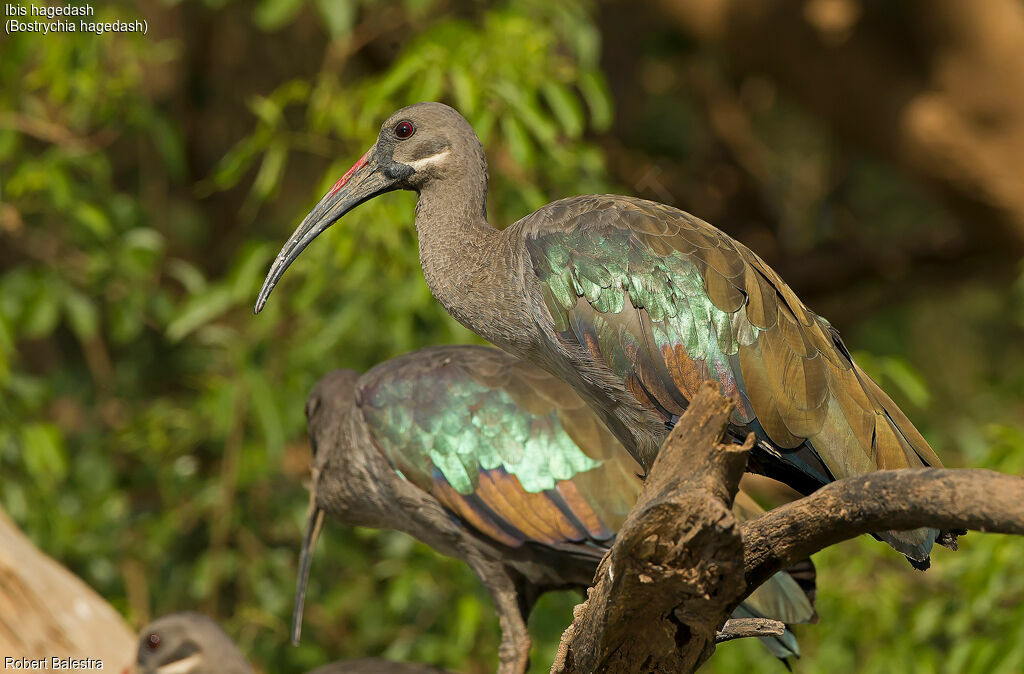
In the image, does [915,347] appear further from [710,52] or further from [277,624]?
[277,624]

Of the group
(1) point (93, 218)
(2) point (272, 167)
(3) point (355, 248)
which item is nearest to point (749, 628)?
(3) point (355, 248)

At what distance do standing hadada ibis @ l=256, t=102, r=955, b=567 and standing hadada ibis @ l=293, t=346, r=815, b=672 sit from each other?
711 mm

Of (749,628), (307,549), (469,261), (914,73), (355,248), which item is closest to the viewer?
(749,628)

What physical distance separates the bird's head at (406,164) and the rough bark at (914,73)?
130 inches

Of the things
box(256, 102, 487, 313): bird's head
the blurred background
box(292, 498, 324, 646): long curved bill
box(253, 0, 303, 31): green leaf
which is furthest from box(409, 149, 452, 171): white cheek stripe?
box(253, 0, 303, 31): green leaf

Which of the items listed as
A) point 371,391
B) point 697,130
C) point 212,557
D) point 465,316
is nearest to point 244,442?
point 212,557

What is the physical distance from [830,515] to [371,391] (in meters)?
2.11

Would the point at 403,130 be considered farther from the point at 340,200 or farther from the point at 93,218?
the point at 93,218

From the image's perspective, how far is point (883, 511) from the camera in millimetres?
1912

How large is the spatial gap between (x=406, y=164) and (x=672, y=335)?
0.88 m

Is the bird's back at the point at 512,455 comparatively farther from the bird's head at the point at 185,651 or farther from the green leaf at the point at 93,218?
the green leaf at the point at 93,218

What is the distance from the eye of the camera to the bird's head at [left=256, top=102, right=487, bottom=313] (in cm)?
322

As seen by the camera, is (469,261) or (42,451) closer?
(469,261)

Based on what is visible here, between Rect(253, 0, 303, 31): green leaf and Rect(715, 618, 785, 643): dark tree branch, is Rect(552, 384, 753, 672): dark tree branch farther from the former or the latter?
Rect(253, 0, 303, 31): green leaf
